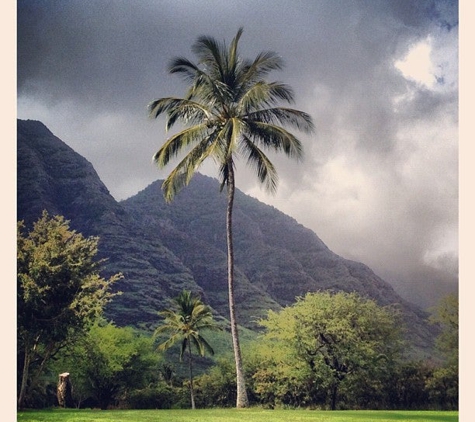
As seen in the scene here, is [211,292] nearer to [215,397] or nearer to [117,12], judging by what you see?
[215,397]

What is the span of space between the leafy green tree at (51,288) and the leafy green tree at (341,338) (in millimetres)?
7658

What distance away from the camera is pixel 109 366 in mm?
21578

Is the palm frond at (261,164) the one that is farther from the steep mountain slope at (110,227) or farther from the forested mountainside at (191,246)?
the forested mountainside at (191,246)

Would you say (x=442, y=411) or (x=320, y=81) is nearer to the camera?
(x=442, y=411)

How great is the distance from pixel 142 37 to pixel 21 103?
3233 millimetres

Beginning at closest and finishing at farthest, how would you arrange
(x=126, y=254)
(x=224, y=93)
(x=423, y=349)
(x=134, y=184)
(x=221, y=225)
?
1. (x=224, y=93)
2. (x=423, y=349)
3. (x=134, y=184)
4. (x=221, y=225)
5. (x=126, y=254)

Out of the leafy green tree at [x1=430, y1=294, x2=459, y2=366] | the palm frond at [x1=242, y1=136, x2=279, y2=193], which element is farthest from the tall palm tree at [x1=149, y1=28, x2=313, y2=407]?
the leafy green tree at [x1=430, y1=294, x2=459, y2=366]

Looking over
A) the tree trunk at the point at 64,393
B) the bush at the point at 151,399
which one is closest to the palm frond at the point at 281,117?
the tree trunk at the point at 64,393

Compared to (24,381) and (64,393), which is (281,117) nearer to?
(24,381)

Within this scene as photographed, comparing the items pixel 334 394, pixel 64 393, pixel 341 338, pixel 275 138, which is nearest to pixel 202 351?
pixel 334 394

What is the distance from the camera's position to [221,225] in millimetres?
35688

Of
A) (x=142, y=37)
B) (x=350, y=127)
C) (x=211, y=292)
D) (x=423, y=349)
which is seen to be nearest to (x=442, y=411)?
(x=423, y=349)

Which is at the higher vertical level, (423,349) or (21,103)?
(21,103)

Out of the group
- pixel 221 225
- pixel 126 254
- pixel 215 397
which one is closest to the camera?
pixel 215 397
